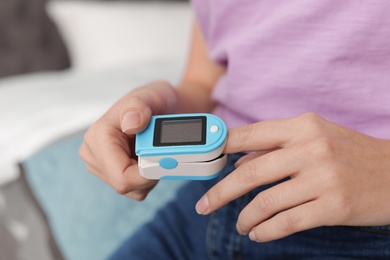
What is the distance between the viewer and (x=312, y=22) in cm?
66

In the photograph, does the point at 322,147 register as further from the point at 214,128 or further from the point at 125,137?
the point at 125,137

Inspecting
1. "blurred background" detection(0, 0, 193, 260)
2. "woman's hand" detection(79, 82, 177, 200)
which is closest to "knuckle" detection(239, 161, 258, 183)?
"woman's hand" detection(79, 82, 177, 200)

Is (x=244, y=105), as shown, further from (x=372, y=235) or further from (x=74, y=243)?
(x=74, y=243)

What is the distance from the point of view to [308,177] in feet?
1.67

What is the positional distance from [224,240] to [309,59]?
277mm

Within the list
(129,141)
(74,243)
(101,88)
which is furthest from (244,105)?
(101,88)

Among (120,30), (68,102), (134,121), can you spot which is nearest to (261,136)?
(134,121)

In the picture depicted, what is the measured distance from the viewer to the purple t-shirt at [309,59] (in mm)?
629

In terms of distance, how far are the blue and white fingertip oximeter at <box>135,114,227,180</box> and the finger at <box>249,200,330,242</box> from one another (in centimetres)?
9

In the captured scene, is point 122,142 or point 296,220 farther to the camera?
point 122,142

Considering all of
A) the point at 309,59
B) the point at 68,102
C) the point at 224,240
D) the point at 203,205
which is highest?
the point at 309,59

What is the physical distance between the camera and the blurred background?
922mm

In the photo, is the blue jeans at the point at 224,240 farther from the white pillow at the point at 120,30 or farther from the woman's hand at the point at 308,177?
the white pillow at the point at 120,30

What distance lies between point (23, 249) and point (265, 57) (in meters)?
0.65
